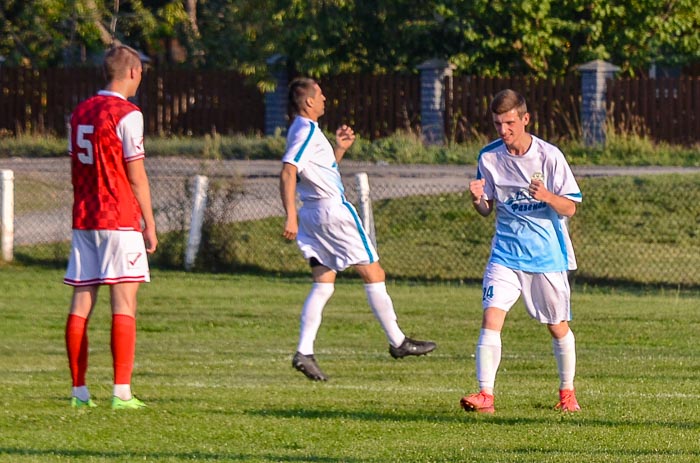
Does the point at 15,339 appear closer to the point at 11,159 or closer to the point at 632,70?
the point at 11,159

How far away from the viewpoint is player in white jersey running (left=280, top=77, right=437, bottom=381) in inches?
379

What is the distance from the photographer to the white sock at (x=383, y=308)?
1005cm

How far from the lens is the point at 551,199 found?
7.70 metres

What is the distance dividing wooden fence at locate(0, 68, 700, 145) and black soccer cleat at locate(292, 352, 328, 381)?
23689 millimetres

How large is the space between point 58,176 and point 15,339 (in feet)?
26.8

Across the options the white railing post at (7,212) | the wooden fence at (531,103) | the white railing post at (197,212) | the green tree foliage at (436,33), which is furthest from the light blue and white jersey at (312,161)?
the green tree foliage at (436,33)

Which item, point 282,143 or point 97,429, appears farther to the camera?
point 282,143

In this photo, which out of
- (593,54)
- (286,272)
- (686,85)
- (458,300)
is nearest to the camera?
(458,300)

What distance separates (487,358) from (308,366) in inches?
79.7

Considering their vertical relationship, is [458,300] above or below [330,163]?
below

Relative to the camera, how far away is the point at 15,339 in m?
13.1

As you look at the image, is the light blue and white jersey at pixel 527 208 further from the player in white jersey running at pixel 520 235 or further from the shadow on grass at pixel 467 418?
the shadow on grass at pixel 467 418

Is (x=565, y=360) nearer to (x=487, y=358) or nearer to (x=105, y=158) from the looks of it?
(x=487, y=358)

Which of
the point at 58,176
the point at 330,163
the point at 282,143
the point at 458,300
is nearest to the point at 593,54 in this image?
the point at 282,143
